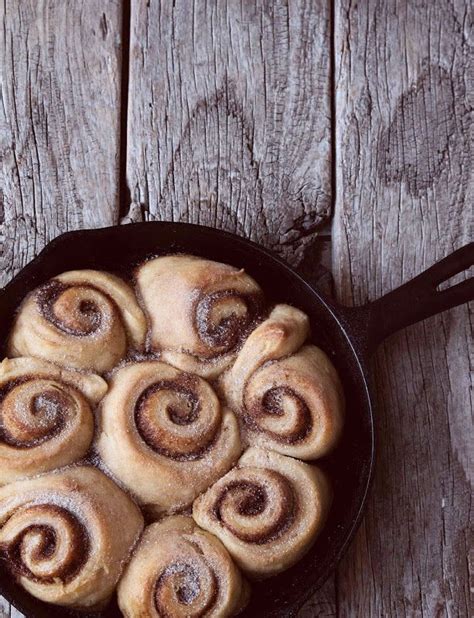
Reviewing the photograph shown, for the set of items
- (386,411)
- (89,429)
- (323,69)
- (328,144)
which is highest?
(323,69)

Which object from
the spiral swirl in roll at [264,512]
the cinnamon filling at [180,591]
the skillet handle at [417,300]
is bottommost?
the cinnamon filling at [180,591]

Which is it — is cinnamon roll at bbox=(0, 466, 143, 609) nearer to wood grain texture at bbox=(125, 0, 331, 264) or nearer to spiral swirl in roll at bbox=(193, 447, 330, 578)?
spiral swirl in roll at bbox=(193, 447, 330, 578)

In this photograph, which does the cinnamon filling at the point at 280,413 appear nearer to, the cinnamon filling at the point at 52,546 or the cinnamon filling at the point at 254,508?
the cinnamon filling at the point at 254,508

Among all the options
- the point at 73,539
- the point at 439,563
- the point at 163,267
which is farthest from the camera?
the point at 439,563

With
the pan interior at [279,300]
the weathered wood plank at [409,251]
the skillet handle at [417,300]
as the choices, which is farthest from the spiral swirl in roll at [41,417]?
the weathered wood plank at [409,251]

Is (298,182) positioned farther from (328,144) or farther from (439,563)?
(439,563)

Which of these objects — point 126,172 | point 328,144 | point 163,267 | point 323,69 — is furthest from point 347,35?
point 163,267

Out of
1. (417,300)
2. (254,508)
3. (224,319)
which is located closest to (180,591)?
(254,508)
